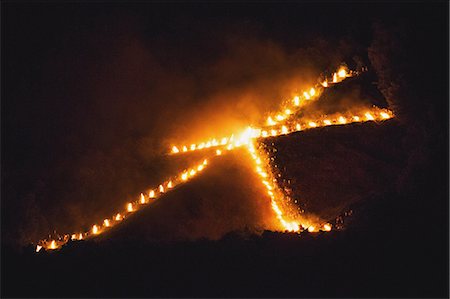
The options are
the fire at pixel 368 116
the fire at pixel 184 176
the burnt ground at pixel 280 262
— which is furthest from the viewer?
the fire at pixel 184 176

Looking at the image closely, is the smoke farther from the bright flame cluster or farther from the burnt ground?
the burnt ground

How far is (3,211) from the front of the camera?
4.14 m

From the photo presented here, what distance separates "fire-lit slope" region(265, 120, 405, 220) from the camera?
4188 mm

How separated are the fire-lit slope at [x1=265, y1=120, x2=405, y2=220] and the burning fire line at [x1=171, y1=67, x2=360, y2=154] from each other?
452 millimetres

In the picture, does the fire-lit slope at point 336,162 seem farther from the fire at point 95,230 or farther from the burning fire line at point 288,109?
the fire at point 95,230

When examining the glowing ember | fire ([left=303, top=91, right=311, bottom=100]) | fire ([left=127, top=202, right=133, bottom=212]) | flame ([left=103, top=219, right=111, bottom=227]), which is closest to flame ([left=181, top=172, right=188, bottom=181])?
fire ([left=127, top=202, right=133, bottom=212])

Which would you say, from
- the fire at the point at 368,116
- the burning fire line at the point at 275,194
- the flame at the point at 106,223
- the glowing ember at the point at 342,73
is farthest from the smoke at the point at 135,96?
the fire at the point at 368,116

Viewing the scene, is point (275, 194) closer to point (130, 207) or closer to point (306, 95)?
point (306, 95)

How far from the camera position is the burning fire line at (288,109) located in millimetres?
4898

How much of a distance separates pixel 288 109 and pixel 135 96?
2.13 meters

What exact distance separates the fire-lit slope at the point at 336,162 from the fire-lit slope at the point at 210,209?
37 cm

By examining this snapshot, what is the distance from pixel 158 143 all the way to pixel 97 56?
1651mm

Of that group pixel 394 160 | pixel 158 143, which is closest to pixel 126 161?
pixel 158 143

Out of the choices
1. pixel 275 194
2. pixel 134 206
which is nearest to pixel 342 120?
pixel 275 194
